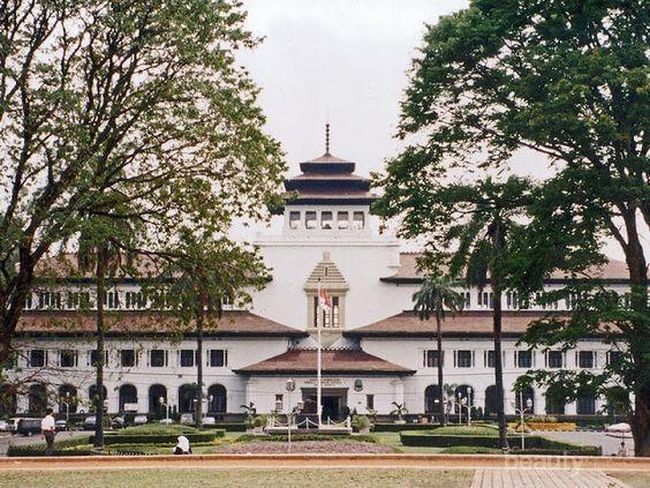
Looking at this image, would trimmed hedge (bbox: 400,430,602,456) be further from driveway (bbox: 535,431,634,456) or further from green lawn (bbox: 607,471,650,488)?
green lawn (bbox: 607,471,650,488)

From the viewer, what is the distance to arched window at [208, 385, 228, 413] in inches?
3177

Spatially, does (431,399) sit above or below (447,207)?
below

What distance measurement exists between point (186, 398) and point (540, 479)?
6167 cm

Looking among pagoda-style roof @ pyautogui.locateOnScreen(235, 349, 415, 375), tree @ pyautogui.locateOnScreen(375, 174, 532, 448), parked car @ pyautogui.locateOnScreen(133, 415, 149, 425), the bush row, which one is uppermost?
tree @ pyautogui.locateOnScreen(375, 174, 532, 448)

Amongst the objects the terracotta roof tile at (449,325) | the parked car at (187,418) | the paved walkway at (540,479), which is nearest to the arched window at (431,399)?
the terracotta roof tile at (449,325)

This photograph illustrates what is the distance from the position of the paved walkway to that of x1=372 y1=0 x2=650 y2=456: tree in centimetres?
566

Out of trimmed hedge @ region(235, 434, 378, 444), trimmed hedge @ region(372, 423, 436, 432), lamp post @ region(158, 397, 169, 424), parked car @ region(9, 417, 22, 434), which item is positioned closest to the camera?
trimmed hedge @ region(235, 434, 378, 444)

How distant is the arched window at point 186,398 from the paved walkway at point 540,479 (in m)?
58.9

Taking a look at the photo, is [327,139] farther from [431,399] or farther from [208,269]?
[208,269]

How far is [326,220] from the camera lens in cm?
8319

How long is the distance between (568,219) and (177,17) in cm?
1206

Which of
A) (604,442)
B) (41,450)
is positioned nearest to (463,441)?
(604,442)

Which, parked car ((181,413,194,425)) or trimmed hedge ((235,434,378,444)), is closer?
trimmed hedge ((235,434,378,444))

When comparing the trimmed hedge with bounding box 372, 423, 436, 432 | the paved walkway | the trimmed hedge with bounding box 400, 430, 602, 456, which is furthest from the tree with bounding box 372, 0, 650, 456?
the trimmed hedge with bounding box 372, 423, 436, 432
